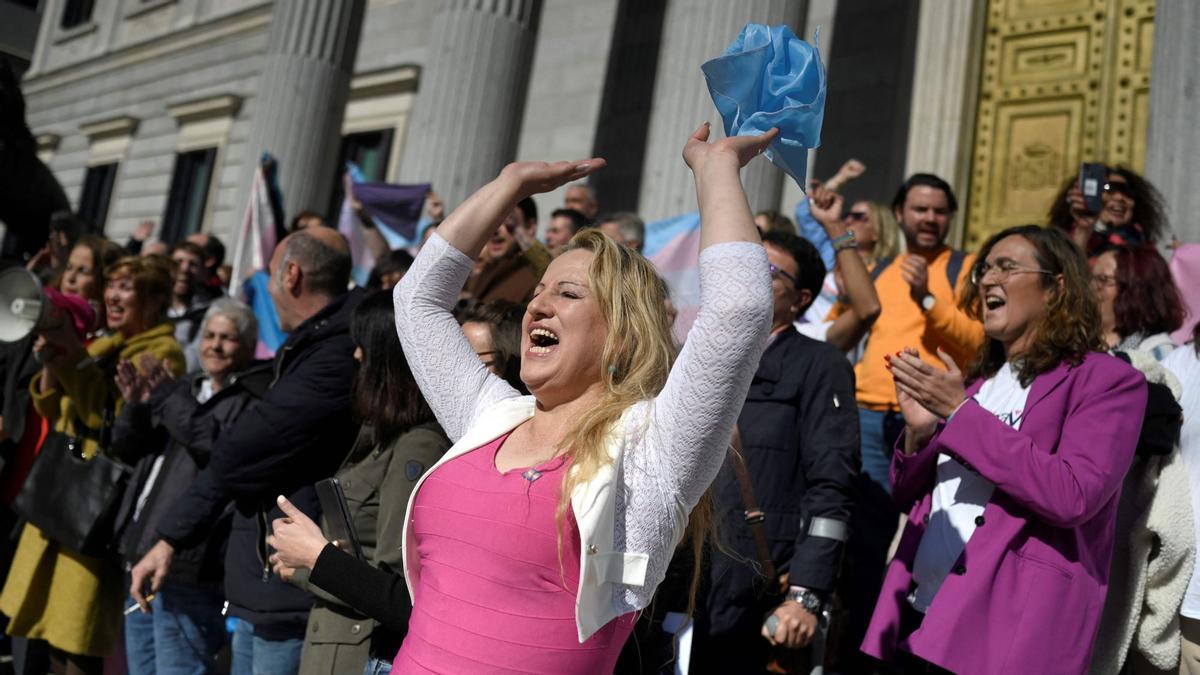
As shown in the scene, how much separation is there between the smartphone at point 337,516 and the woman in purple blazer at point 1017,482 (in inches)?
58.9

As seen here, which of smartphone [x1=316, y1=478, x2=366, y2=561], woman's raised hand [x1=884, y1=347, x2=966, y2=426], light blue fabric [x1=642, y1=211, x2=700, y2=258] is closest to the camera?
smartphone [x1=316, y1=478, x2=366, y2=561]

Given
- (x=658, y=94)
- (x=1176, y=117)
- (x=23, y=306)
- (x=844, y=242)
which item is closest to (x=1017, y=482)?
(x=844, y=242)

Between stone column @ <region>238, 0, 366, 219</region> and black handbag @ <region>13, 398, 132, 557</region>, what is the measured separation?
25.4 feet

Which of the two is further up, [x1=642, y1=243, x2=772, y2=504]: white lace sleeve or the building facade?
the building facade

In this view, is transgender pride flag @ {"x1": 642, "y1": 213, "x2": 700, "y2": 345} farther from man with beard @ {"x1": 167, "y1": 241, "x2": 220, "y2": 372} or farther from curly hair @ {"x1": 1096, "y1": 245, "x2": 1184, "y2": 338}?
curly hair @ {"x1": 1096, "y1": 245, "x2": 1184, "y2": 338}

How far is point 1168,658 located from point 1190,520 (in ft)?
1.37

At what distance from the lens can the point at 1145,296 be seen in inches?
158

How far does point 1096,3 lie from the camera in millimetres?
9180

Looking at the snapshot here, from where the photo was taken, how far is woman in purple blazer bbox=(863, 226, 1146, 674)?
9.39 feet

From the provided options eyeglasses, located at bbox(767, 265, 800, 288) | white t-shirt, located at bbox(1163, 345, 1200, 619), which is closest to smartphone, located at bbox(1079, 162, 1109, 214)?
white t-shirt, located at bbox(1163, 345, 1200, 619)

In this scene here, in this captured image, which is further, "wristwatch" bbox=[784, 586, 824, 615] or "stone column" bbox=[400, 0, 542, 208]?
"stone column" bbox=[400, 0, 542, 208]

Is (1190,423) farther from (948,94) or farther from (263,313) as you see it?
(263,313)

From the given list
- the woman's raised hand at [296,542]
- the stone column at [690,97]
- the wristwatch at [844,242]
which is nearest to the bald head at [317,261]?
the woman's raised hand at [296,542]

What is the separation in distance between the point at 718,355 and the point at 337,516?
1327 mm
